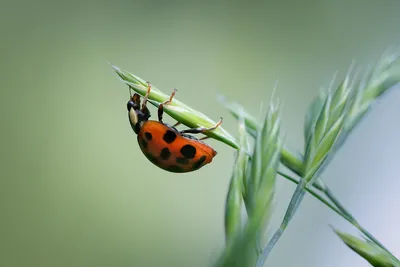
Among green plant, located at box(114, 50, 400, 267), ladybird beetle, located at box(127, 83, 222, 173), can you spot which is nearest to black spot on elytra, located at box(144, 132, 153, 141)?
ladybird beetle, located at box(127, 83, 222, 173)

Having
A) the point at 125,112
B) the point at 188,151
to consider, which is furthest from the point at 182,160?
the point at 125,112

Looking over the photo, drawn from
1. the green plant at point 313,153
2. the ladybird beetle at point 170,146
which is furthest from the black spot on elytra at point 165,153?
the green plant at point 313,153

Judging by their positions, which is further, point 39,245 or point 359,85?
point 39,245

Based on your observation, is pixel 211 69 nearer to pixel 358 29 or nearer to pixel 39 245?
pixel 358 29

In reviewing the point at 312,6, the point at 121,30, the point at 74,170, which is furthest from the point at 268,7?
the point at 74,170

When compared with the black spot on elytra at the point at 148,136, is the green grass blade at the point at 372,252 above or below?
below

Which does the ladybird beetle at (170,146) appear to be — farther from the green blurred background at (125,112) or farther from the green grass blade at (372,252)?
the green grass blade at (372,252)

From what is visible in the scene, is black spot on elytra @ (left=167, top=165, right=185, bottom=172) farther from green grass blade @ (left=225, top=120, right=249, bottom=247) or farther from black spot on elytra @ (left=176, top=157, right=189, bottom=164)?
green grass blade @ (left=225, top=120, right=249, bottom=247)
